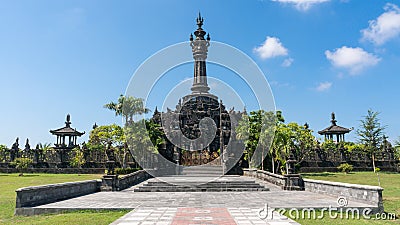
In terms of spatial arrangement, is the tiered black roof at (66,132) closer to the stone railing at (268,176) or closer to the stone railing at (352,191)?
the stone railing at (268,176)

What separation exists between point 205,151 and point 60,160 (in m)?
16.8

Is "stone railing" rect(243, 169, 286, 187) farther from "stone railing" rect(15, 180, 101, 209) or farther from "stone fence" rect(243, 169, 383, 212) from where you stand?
"stone railing" rect(15, 180, 101, 209)

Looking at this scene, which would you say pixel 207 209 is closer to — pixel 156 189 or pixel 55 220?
pixel 55 220

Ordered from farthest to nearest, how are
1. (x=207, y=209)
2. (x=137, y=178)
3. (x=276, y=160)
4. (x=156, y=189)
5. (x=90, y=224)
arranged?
1. (x=276, y=160)
2. (x=137, y=178)
3. (x=156, y=189)
4. (x=207, y=209)
5. (x=90, y=224)

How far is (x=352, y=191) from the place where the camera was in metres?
12.8

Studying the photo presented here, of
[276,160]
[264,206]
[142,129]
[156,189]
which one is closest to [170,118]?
[142,129]

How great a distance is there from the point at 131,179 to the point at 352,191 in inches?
525

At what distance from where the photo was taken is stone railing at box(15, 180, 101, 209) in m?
11.0

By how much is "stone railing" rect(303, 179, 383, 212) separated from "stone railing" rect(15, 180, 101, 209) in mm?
11845

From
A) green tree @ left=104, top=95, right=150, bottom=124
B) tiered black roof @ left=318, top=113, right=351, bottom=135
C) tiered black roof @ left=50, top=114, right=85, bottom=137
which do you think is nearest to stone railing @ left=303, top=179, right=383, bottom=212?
green tree @ left=104, top=95, right=150, bottom=124

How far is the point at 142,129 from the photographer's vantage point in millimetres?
31609

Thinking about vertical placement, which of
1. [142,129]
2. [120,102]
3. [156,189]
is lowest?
[156,189]

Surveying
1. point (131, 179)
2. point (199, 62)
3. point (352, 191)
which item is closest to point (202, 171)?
point (131, 179)

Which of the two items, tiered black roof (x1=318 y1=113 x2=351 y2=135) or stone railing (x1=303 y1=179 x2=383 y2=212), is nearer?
stone railing (x1=303 y1=179 x2=383 y2=212)
